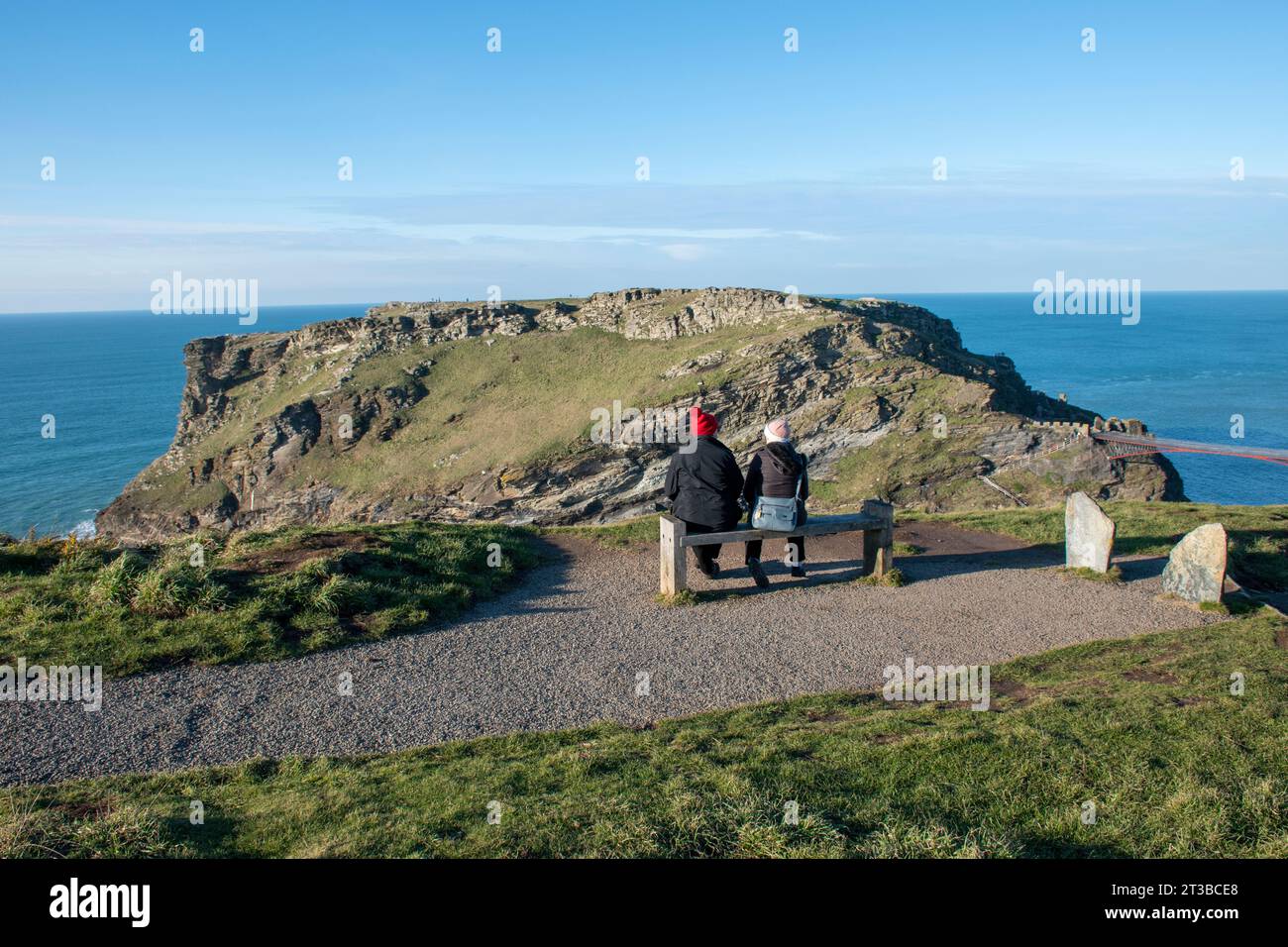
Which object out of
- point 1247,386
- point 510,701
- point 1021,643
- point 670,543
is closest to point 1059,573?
point 1021,643

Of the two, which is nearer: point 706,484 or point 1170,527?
point 706,484

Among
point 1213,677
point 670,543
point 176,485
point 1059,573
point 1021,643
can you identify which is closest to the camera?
point 1213,677

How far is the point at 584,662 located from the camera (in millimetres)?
9773

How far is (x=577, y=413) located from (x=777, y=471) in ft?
192

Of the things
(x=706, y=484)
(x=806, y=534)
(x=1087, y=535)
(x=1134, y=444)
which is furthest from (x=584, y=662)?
(x=1134, y=444)

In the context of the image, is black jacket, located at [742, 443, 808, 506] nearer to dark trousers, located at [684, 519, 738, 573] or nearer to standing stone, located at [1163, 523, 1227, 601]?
dark trousers, located at [684, 519, 738, 573]

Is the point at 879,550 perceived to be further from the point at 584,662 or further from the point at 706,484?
the point at 584,662

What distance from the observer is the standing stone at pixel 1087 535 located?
42.1ft

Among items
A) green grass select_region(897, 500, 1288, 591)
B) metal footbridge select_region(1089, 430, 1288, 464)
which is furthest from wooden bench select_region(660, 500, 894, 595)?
metal footbridge select_region(1089, 430, 1288, 464)

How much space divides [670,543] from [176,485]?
3121 inches

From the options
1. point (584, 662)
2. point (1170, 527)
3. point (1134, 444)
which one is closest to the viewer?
point (584, 662)

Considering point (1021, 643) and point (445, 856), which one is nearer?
point (445, 856)

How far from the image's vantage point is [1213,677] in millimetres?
8641
